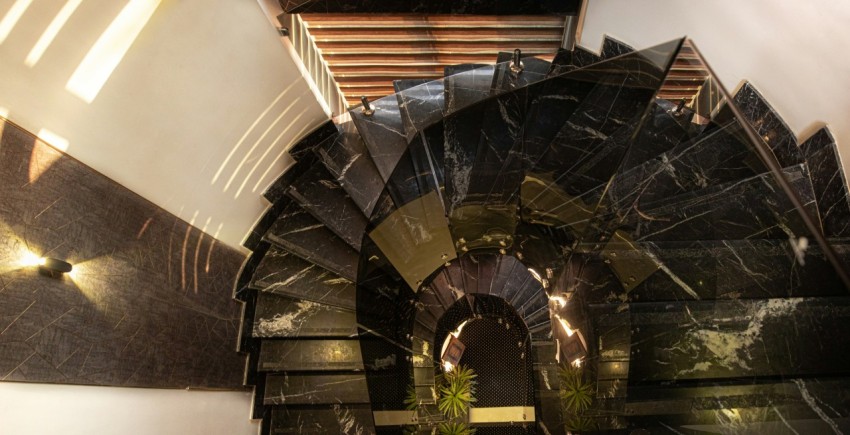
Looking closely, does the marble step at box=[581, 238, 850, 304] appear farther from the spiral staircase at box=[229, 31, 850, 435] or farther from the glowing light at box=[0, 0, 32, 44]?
the glowing light at box=[0, 0, 32, 44]

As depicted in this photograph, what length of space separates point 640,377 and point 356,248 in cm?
201

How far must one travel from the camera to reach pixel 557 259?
3938 mm

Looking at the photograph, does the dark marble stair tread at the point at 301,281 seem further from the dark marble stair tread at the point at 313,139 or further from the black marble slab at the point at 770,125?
the black marble slab at the point at 770,125

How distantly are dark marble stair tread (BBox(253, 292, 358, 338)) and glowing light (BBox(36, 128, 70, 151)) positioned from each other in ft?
5.89

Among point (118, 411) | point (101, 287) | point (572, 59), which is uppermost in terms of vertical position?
point (572, 59)

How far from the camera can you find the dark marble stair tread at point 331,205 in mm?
3777

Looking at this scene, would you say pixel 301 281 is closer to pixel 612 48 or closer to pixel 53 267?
pixel 53 267

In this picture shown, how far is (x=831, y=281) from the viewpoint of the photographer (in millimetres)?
1771

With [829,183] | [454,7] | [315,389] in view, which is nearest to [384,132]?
[454,7]

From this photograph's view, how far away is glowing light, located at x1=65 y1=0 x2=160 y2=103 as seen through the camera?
226 centimetres

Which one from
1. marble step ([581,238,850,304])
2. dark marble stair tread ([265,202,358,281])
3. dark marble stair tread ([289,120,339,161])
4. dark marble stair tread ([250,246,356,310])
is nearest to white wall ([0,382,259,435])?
dark marble stair tread ([250,246,356,310])

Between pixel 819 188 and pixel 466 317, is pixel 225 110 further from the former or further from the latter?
pixel 819 188

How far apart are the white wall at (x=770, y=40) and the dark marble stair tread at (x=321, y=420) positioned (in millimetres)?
3262

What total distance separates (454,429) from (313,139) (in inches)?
101
